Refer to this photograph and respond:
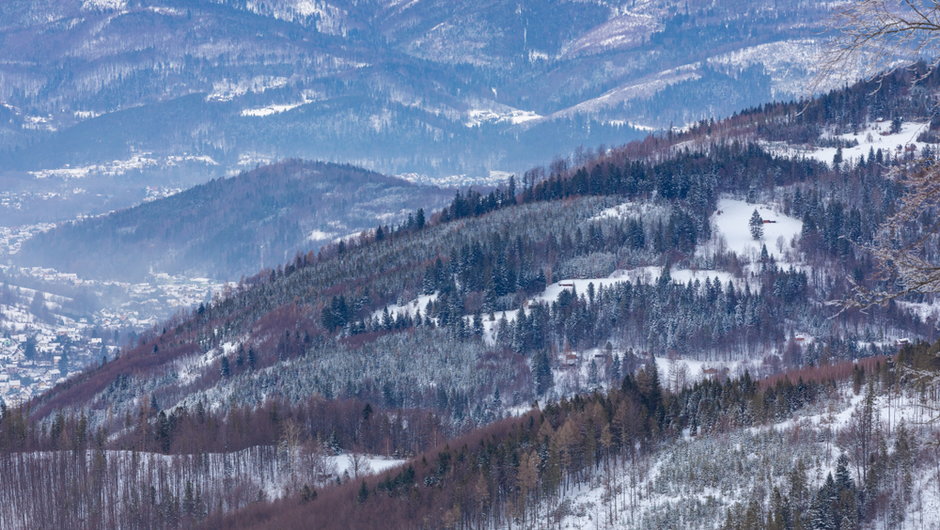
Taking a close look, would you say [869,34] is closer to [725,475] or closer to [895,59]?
[895,59]

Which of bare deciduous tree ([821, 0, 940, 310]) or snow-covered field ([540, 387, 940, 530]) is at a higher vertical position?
bare deciduous tree ([821, 0, 940, 310])

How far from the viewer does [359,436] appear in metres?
176

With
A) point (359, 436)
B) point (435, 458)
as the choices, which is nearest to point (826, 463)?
point (435, 458)

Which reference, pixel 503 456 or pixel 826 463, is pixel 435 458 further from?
pixel 826 463

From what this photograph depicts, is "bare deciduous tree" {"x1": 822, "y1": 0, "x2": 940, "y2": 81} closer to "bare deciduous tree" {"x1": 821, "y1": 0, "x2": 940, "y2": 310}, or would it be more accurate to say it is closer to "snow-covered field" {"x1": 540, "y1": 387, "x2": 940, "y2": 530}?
"bare deciduous tree" {"x1": 821, "y1": 0, "x2": 940, "y2": 310}

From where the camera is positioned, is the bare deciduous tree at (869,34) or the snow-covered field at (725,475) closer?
the bare deciduous tree at (869,34)

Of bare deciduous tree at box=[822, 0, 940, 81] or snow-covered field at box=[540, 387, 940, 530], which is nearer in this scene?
bare deciduous tree at box=[822, 0, 940, 81]

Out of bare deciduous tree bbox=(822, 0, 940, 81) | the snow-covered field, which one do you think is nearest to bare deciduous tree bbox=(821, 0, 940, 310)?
bare deciduous tree bbox=(822, 0, 940, 81)

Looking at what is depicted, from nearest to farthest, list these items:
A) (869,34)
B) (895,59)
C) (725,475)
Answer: (869,34) < (895,59) < (725,475)

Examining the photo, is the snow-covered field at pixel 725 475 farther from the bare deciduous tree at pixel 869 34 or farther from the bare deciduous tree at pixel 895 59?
the bare deciduous tree at pixel 869 34

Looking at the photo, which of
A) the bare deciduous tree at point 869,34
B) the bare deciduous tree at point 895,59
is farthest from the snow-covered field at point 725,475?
the bare deciduous tree at point 869,34

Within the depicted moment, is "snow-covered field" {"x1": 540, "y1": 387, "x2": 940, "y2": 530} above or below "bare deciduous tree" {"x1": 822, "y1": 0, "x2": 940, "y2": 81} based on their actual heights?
below

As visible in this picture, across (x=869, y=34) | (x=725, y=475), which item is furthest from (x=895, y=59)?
(x=725, y=475)

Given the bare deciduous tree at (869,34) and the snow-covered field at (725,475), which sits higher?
the bare deciduous tree at (869,34)
